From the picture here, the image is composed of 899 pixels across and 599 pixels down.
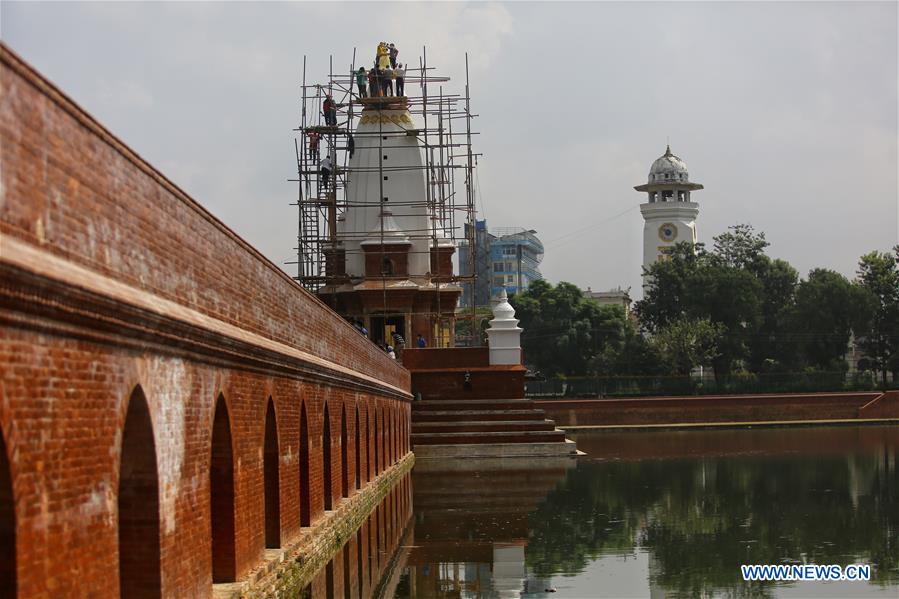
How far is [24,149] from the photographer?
564 cm

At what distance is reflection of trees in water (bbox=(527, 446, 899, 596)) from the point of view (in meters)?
13.3

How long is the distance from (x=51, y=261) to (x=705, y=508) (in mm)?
14535

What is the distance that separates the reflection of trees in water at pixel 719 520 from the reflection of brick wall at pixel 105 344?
440 centimetres

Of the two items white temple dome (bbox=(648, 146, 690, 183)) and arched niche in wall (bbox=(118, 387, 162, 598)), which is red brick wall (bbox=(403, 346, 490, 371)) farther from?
white temple dome (bbox=(648, 146, 690, 183))

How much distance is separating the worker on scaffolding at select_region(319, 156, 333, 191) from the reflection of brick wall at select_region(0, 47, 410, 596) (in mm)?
26656

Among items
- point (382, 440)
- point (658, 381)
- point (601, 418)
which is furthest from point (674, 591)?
point (658, 381)

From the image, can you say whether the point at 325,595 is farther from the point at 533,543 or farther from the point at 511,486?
the point at 511,486

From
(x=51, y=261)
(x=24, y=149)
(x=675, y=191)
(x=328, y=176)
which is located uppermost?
(x=675, y=191)

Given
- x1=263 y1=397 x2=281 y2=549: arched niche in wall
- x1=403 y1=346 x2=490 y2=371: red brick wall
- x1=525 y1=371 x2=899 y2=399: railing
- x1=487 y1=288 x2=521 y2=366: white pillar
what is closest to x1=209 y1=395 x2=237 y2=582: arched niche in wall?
x1=263 y1=397 x2=281 y2=549: arched niche in wall

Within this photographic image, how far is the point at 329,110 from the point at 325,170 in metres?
1.76

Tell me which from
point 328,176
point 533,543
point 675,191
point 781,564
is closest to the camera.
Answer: point 781,564

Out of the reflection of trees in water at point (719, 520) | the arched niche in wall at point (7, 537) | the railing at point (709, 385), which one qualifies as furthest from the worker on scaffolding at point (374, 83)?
the arched niche in wall at point (7, 537)

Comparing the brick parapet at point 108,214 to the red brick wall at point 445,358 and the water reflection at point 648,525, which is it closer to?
the water reflection at point 648,525

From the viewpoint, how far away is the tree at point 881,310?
56.5 metres
